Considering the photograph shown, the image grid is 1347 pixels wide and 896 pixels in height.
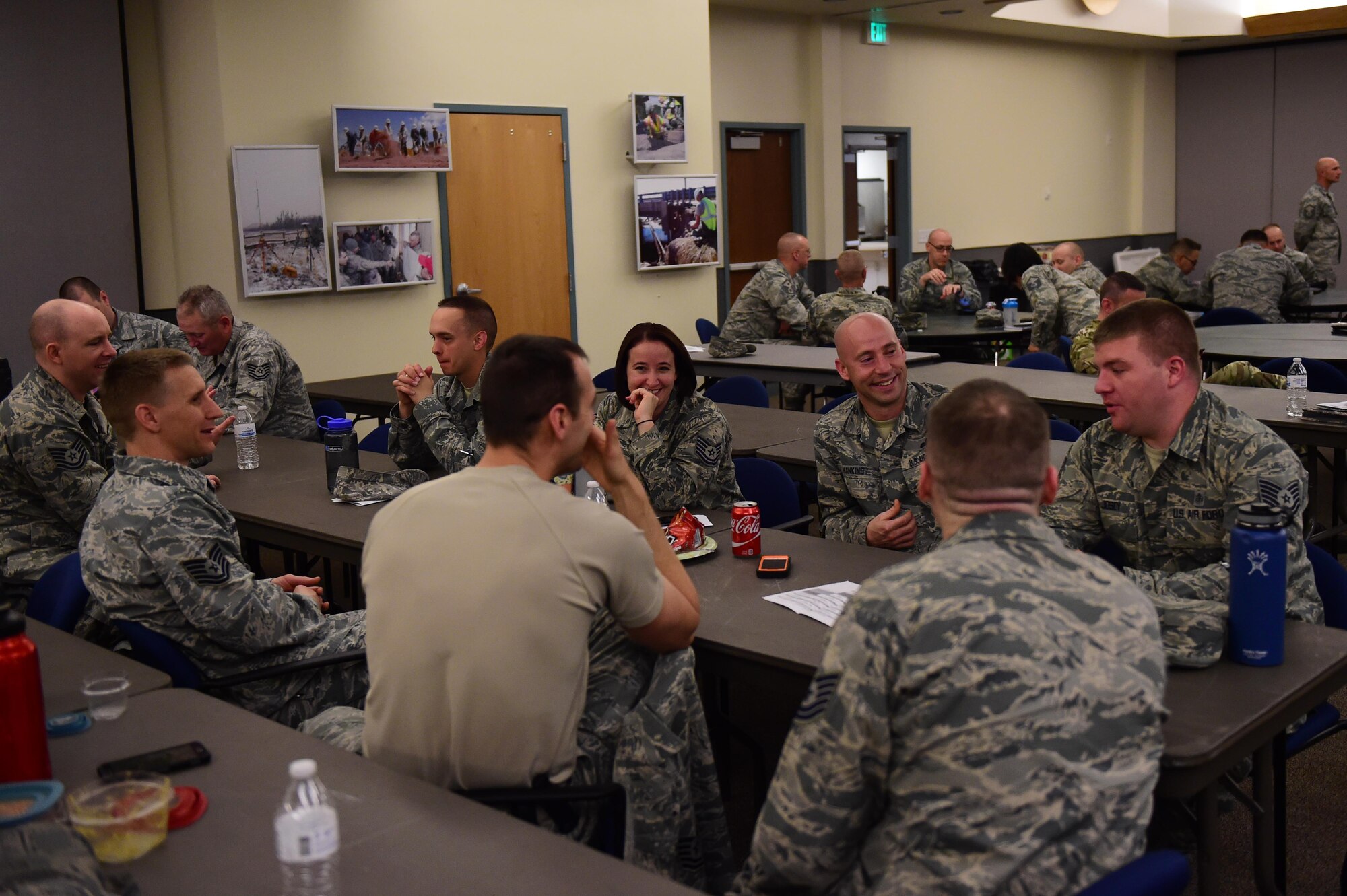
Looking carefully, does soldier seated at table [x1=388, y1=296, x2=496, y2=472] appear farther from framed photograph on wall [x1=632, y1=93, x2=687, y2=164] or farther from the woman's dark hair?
framed photograph on wall [x1=632, y1=93, x2=687, y2=164]

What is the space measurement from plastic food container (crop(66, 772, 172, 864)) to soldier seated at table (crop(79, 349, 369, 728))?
91 cm

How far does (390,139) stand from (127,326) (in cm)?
227

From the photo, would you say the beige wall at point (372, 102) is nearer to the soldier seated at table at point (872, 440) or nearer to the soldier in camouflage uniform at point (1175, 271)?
the soldier in camouflage uniform at point (1175, 271)

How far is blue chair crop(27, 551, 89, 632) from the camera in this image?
288 centimetres

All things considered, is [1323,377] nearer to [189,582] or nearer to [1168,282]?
[189,582]

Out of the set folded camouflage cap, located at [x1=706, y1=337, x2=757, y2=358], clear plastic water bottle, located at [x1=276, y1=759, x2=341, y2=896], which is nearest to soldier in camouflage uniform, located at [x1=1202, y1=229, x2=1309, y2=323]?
folded camouflage cap, located at [x1=706, y1=337, x2=757, y2=358]

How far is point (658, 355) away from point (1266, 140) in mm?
13770

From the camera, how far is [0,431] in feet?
12.8

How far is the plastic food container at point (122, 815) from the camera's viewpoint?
1618mm

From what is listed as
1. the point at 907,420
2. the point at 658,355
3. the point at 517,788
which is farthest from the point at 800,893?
the point at 658,355

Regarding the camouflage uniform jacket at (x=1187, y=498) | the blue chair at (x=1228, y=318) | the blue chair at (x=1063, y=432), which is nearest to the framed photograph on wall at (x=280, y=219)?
the blue chair at (x=1063, y=432)

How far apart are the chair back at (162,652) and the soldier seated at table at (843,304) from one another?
5608 millimetres

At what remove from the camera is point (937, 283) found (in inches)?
388

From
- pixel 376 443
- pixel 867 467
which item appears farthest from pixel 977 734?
pixel 376 443
